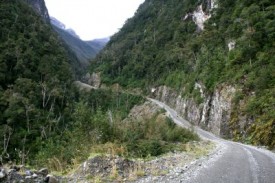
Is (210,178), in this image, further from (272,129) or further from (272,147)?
(272,129)

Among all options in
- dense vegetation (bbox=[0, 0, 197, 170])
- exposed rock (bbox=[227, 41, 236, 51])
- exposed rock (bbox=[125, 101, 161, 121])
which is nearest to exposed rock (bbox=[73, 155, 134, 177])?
dense vegetation (bbox=[0, 0, 197, 170])

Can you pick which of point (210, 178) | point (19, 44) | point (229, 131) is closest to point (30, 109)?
point (19, 44)

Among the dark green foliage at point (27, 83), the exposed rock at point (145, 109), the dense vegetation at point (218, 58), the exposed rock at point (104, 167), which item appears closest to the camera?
the exposed rock at point (104, 167)

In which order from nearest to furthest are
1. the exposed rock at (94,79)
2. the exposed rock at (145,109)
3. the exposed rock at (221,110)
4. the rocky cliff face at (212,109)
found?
the exposed rock at (221,110)
the rocky cliff face at (212,109)
the exposed rock at (145,109)
the exposed rock at (94,79)

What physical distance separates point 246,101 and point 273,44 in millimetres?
9543

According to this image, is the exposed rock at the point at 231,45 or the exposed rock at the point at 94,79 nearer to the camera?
the exposed rock at the point at 231,45

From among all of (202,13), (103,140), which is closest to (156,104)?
A: (202,13)

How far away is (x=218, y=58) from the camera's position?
5966cm

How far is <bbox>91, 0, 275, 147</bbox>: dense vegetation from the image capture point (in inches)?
1532

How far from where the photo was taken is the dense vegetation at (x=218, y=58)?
1532 inches

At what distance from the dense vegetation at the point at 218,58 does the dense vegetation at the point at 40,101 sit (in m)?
9.13

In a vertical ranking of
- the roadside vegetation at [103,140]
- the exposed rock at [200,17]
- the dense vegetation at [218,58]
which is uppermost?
the exposed rock at [200,17]

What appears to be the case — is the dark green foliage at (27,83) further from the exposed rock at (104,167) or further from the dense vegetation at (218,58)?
the exposed rock at (104,167)

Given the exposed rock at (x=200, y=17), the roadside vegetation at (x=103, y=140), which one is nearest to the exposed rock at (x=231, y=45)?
the roadside vegetation at (x=103, y=140)
